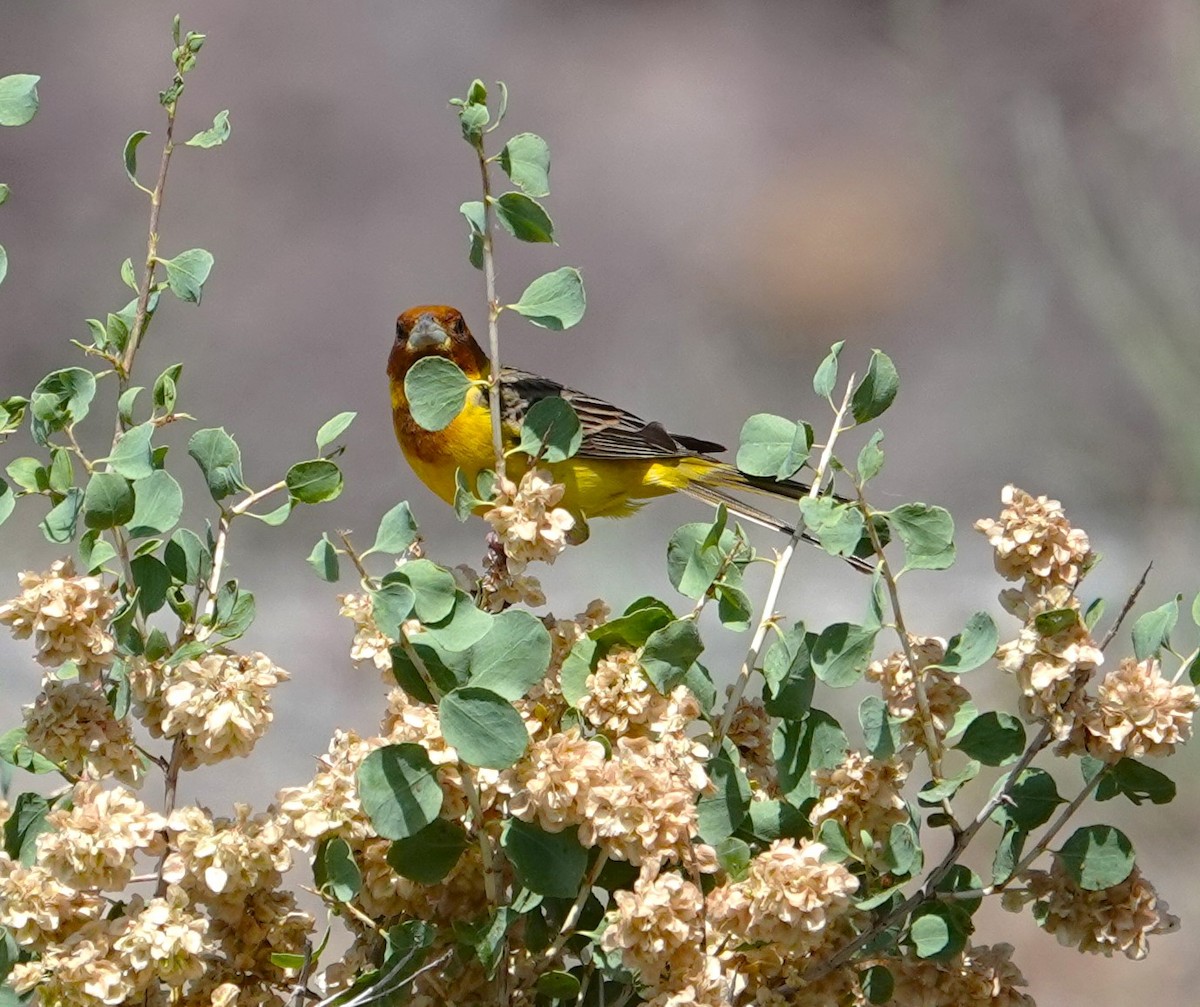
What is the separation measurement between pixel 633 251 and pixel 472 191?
44 cm

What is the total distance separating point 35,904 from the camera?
0.61 meters

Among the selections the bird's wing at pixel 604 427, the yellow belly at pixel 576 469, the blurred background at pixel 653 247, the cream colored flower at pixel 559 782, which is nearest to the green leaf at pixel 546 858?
the cream colored flower at pixel 559 782

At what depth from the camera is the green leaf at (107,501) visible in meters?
0.63

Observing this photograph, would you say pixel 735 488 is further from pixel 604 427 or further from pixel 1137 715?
pixel 1137 715

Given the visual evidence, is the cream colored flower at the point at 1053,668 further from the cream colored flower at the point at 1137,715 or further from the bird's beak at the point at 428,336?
the bird's beak at the point at 428,336

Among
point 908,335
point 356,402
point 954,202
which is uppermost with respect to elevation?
point 954,202

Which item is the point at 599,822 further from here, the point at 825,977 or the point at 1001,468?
the point at 1001,468

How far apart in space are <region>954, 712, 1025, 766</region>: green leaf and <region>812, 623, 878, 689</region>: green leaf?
0.06m

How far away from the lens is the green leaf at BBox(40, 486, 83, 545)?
64 cm

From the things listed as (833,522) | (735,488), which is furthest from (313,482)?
(735,488)

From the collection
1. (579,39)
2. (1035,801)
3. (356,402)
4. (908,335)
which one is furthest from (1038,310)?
(1035,801)

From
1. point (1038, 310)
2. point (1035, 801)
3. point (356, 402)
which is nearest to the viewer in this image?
point (1035, 801)

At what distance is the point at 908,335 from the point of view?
3871 mm

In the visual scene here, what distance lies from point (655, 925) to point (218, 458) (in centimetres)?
29
